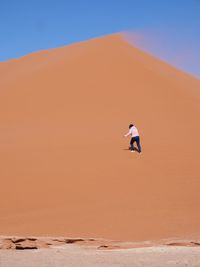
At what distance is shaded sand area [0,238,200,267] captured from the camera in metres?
4.79

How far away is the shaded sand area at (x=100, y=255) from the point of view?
4789mm

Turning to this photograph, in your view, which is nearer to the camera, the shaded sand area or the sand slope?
the shaded sand area

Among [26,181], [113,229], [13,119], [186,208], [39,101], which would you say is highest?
[39,101]

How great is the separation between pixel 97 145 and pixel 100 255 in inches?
378

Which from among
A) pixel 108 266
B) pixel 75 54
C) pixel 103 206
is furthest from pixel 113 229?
pixel 75 54

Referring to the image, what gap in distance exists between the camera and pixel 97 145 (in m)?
14.7

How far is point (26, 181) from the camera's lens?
10164 mm

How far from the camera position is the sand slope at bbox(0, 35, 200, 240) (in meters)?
7.71

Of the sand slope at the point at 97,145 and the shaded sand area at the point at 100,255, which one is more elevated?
the sand slope at the point at 97,145

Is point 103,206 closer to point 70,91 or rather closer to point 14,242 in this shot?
point 14,242

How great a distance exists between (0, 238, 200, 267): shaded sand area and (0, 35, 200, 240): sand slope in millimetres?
1261

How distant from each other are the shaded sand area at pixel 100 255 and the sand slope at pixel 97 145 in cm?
126

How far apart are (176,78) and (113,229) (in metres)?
23.5

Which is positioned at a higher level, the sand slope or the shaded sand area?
the sand slope
